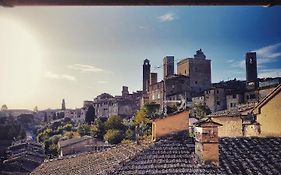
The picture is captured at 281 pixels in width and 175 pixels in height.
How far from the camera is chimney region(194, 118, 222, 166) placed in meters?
9.94

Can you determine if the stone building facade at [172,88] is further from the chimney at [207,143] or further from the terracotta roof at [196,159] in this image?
the chimney at [207,143]

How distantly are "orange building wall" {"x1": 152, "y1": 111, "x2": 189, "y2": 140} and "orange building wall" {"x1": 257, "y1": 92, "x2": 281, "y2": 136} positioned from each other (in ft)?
15.5

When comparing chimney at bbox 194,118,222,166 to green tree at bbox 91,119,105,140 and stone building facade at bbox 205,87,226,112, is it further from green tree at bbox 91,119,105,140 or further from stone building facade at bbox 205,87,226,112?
stone building facade at bbox 205,87,226,112

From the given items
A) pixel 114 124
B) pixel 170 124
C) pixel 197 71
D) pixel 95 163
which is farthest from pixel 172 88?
pixel 170 124

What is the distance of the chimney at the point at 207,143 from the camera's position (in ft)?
32.6

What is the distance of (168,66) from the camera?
64.8 m

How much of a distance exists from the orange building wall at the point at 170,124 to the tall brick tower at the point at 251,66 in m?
45.7

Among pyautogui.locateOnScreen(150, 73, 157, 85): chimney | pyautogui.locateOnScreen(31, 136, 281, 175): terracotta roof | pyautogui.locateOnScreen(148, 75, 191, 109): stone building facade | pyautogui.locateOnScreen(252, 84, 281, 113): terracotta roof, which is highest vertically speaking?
pyautogui.locateOnScreen(150, 73, 157, 85): chimney

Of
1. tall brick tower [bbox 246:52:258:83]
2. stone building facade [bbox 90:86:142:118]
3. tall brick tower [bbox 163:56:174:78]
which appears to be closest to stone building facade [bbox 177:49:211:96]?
tall brick tower [bbox 163:56:174:78]

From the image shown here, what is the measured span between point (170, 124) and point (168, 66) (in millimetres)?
53207

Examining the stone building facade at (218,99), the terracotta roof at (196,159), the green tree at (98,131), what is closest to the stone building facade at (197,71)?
the stone building facade at (218,99)

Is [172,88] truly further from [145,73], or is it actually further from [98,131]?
[98,131]

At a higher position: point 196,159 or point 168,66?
point 168,66

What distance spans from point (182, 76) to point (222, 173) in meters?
51.3
